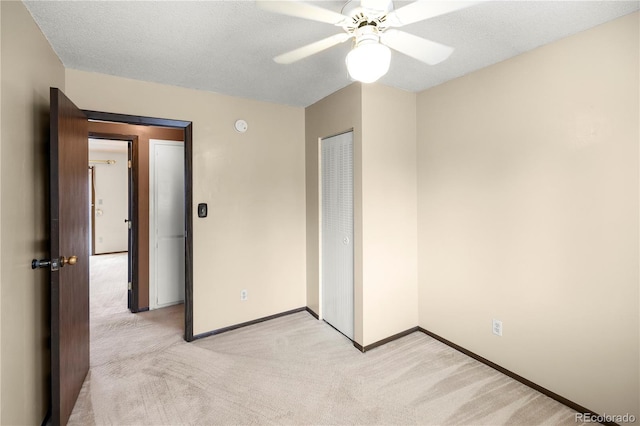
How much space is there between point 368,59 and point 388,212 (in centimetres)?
162

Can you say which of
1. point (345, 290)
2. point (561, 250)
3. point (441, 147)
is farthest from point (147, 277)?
point (561, 250)

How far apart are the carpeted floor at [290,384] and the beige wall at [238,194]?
1.38 ft

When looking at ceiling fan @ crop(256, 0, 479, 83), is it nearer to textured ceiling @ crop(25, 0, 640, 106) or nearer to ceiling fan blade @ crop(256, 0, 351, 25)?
ceiling fan blade @ crop(256, 0, 351, 25)

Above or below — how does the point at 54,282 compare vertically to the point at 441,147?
below

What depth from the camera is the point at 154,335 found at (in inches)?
113

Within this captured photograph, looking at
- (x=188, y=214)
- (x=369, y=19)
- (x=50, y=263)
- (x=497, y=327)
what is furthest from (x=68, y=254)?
(x=497, y=327)

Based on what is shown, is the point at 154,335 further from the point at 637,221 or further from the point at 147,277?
the point at 637,221

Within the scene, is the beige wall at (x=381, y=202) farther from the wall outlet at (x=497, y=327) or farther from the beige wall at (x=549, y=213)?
the wall outlet at (x=497, y=327)

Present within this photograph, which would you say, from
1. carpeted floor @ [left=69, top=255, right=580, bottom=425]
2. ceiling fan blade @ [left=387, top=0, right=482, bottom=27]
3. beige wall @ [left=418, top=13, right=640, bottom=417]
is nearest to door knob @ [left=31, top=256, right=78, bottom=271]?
carpeted floor @ [left=69, top=255, right=580, bottom=425]

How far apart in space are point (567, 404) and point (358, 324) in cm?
144

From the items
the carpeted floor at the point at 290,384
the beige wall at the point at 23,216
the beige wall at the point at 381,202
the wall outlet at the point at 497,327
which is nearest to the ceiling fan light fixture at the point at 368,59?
the beige wall at the point at 381,202

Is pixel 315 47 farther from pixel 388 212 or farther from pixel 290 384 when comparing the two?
pixel 290 384

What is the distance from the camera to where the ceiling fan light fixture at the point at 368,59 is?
→ 123 centimetres

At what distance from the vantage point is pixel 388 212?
268cm
